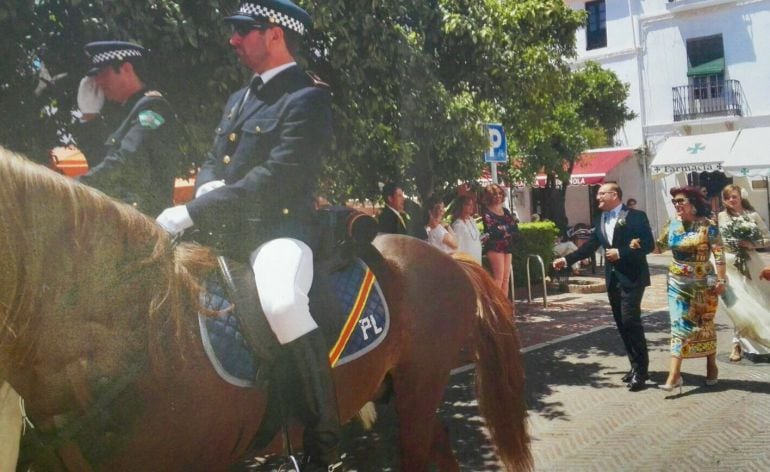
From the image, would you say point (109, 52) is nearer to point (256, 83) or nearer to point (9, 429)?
point (256, 83)

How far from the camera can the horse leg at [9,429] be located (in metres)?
2.63

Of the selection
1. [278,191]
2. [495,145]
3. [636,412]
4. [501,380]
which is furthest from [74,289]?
[495,145]

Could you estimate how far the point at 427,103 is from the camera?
26.6 ft

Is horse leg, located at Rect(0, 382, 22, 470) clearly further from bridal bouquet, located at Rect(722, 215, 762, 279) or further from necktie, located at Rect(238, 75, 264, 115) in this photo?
bridal bouquet, located at Rect(722, 215, 762, 279)

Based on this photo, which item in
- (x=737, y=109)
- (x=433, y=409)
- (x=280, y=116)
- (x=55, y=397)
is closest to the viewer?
(x=55, y=397)

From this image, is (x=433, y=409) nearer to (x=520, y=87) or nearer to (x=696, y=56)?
(x=520, y=87)

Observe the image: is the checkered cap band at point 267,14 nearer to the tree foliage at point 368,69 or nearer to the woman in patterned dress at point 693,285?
the tree foliage at point 368,69

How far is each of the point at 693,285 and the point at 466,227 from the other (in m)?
3.52

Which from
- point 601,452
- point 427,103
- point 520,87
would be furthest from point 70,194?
point 520,87

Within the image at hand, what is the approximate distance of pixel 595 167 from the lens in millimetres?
29094

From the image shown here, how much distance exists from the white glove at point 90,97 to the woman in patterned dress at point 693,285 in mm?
5518

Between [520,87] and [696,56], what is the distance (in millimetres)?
21571

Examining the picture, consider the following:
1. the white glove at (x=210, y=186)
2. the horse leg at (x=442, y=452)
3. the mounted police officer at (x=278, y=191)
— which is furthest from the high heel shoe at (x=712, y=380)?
the white glove at (x=210, y=186)

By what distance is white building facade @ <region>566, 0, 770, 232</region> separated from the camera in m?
27.4
